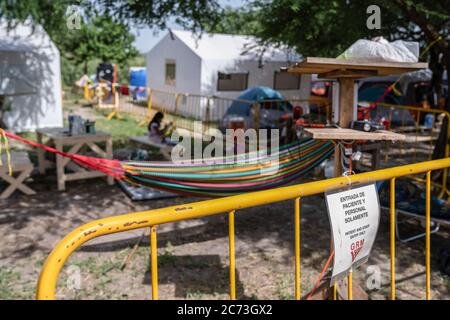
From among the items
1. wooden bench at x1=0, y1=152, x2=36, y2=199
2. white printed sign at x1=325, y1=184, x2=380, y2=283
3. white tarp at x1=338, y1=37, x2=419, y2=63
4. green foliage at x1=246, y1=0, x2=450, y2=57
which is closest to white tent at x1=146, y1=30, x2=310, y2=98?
green foliage at x1=246, y1=0, x2=450, y2=57

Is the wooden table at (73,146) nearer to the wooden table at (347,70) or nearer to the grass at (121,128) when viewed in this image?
the grass at (121,128)

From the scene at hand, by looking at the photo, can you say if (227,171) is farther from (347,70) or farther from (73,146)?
(73,146)

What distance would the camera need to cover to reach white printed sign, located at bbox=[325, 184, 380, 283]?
2203 millimetres

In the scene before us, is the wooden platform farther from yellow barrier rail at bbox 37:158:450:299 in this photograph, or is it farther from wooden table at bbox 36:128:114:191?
wooden table at bbox 36:128:114:191

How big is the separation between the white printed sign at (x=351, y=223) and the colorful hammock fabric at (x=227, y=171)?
7.33 feet

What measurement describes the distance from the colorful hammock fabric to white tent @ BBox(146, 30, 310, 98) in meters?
11.2

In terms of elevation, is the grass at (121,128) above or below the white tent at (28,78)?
below

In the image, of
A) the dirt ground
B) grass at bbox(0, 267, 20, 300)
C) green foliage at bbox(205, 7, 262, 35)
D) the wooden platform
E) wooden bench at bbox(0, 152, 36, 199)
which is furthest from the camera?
green foliage at bbox(205, 7, 262, 35)

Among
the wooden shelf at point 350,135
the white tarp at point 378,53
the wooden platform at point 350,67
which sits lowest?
the wooden shelf at point 350,135

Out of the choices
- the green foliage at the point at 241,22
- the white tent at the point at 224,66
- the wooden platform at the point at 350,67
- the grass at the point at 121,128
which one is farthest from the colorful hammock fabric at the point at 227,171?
the white tent at the point at 224,66

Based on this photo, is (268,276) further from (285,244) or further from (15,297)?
(15,297)

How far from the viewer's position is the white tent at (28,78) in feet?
38.1

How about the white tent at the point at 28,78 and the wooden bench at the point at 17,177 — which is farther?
the white tent at the point at 28,78

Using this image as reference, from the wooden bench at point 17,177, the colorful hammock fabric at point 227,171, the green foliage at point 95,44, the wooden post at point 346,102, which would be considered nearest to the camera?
the wooden post at point 346,102
